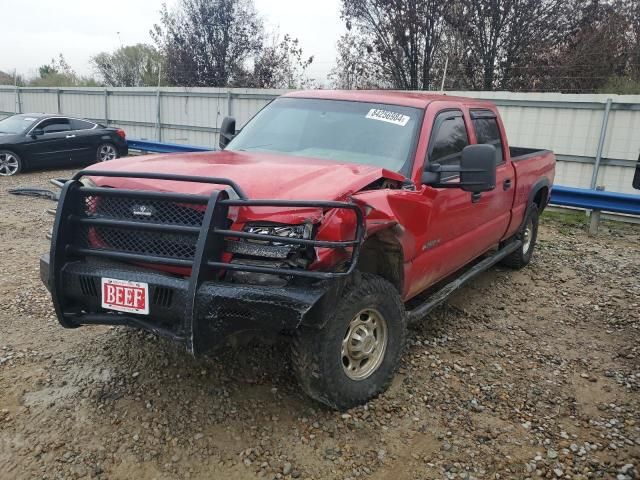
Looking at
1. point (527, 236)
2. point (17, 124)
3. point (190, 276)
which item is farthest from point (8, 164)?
point (190, 276)

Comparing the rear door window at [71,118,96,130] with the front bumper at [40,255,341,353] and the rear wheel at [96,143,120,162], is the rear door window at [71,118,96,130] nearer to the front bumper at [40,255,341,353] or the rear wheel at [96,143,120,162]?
the rear wheel at [96,143,120,162]

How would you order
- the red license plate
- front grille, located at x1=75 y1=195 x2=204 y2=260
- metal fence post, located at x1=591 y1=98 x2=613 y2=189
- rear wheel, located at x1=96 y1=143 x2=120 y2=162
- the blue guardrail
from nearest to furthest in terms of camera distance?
1. the red license plate
2. front grille, located at x1=75 y1=195 x2=204 y2=260
3. the blue guardrail
4. metal fence post, located at x1=591 y1=98 x2=613 y2=189
5. rear wheel, located at x1=96 y1=143 x2=120 y2=162

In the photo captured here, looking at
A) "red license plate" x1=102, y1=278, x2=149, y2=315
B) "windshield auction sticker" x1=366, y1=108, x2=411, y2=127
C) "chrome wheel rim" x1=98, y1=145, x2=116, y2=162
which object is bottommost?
"chrome wheel rim" x1=98, y1=145, x2=116, y2=162

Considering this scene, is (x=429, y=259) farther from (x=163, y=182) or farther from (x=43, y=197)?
(x=43, y=197)

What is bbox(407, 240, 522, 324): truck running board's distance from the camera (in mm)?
3840

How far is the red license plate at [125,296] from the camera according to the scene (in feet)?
9.25

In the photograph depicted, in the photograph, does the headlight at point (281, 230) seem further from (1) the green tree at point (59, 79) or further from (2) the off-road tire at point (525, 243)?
(1) the green tree at point (59, 79)

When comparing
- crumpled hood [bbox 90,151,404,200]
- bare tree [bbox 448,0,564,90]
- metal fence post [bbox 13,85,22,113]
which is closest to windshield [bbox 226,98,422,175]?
crumpled hood [bbox 90,151,404,200]

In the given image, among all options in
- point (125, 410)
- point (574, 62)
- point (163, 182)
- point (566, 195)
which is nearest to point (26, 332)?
point (125, 410)

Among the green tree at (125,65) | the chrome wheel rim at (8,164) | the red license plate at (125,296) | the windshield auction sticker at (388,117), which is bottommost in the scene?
the chrome wheel rim at (8,164)

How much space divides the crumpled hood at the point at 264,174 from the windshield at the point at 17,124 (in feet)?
35.1

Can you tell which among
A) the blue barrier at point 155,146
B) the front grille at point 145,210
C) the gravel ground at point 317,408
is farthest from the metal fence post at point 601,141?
the front grille at point 145,210

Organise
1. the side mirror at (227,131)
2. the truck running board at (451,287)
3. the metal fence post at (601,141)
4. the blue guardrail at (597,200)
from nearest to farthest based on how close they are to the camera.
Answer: the truck running board at (451,287) < the side mirror at (227,131) < the blue guardrail at (597,200) < the metal fence post at (601,141)

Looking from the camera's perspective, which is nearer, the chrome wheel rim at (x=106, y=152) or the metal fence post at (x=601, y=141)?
the metal fence post at (x=601, y=141)
